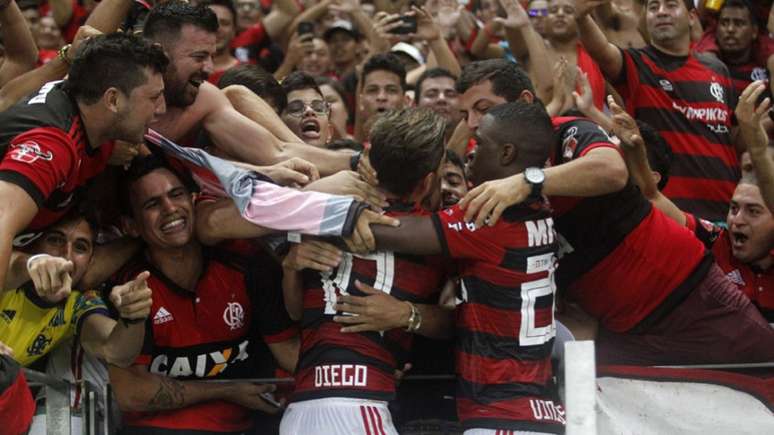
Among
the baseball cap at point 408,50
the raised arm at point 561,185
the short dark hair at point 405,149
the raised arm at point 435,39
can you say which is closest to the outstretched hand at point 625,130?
the raised arm at point 561,185

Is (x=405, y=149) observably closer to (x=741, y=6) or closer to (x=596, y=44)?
(x=596, y=44)

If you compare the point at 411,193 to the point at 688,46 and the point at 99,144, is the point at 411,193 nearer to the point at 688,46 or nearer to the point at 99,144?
the point at 99,144

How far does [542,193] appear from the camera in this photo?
4809 millimetres

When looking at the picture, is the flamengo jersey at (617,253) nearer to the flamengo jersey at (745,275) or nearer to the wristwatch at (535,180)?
the wristwatch at (535,180)

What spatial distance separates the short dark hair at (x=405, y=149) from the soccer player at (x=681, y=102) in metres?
3.22

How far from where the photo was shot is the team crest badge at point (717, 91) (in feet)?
26.0

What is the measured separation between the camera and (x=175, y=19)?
228 inches

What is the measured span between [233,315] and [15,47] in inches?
92.0

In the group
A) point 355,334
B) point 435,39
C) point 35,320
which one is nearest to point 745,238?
point 355,334

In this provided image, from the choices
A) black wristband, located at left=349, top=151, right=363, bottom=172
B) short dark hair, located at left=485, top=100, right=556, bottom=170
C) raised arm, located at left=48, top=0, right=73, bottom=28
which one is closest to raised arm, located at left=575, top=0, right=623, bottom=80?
black wristband, located at left=349, top=151, right=363, bottom=172

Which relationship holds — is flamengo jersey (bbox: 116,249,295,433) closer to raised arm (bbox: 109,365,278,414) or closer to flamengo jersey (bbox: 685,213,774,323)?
raised arm (bbox: 109,365,278,414)

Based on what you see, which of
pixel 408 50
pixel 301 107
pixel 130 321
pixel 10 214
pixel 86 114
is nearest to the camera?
pixel 10 214

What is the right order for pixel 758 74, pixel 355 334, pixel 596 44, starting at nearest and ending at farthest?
pixel 355 334
pixel 596 44
pixel 758 74

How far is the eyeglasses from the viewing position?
275 inches
